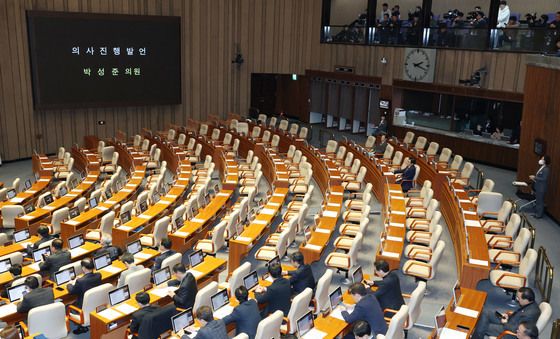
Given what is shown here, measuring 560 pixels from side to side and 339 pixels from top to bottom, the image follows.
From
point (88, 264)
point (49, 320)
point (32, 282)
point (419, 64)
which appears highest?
point (419, 64)

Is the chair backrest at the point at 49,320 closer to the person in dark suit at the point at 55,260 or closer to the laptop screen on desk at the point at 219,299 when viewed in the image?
the person in dark suit at the point at 55,260

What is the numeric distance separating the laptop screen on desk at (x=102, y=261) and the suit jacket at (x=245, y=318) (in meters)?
3.07

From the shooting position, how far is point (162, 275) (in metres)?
8.26

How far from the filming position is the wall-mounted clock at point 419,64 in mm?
20453

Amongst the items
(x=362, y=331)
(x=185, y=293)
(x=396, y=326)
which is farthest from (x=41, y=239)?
(x=396, y=326)

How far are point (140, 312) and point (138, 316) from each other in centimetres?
6

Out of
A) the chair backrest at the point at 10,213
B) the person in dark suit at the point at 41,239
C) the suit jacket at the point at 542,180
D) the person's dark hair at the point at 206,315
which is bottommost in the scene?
the chair backrest at the point at 10,213

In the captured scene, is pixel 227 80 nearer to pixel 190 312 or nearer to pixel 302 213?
pixel 302 213

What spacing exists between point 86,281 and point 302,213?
463 cm

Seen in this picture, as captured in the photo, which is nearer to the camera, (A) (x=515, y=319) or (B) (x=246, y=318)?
(B) (x=246, y=318)

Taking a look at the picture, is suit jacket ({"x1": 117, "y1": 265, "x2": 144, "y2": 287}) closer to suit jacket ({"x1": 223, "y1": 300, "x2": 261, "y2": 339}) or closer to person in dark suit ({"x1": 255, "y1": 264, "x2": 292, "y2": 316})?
person in dark suit ({"x1": 255, "y1": 264, "x2": 292, "y2": 316})

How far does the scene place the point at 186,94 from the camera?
77.7 ft

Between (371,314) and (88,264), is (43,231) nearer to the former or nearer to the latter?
(88,264)

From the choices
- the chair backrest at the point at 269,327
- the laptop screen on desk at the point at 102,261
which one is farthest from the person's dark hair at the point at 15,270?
the chair backrest at the point at 269,327
